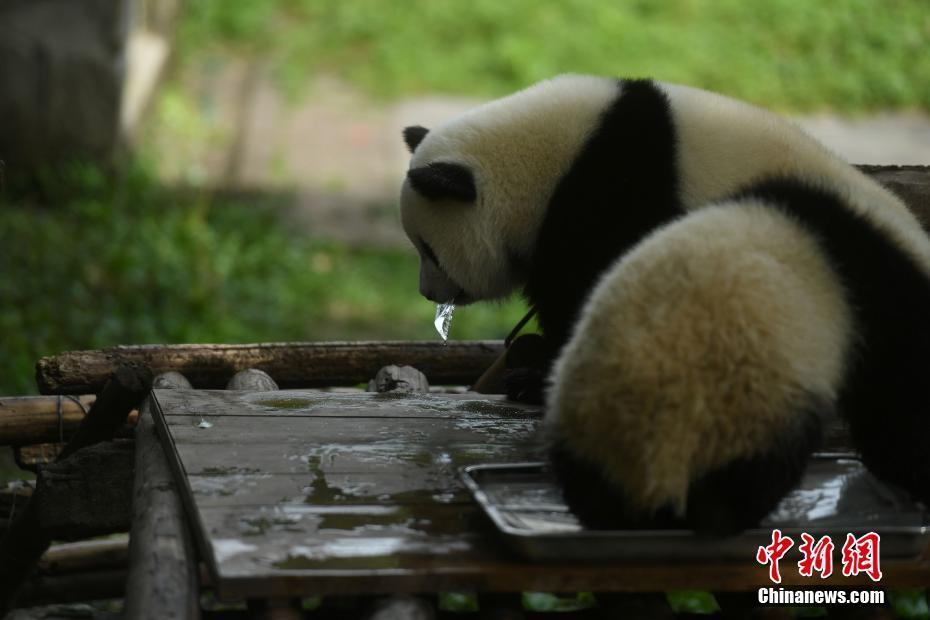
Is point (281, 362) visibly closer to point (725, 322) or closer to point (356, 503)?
point (356, 503)

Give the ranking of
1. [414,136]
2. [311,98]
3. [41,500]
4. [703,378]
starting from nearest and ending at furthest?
[703,378], [41,500], [414,136], [311,98]

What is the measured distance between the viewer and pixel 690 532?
7.34 feet

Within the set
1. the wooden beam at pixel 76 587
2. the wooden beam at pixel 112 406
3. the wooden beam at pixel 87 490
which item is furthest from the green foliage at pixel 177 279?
the wooden beam at pixel 87 490

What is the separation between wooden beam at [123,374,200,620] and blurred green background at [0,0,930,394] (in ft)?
9.22

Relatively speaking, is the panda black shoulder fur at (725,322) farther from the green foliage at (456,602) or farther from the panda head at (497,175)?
the green foliage at (456,602)

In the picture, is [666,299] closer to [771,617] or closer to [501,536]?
[501,536]

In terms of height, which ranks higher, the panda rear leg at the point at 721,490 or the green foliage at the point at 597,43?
the green foliage at the point at 597,43

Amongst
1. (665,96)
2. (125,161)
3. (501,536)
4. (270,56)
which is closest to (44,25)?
(125,161)

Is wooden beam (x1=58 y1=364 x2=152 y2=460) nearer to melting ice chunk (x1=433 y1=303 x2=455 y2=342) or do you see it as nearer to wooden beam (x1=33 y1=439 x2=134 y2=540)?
wooden beam (x1=33 y1=439 x2=134 y2=540)

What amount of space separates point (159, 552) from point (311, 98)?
832 cm

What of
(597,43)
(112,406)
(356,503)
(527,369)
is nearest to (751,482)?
(356,503)

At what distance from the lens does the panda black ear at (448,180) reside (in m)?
3.39

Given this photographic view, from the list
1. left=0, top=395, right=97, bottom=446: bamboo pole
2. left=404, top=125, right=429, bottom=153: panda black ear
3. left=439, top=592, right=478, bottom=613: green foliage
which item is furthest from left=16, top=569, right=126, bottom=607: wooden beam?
left=404, top=125, right=429, bottom=153: panda black ear

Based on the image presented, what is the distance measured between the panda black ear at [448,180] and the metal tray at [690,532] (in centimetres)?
104
